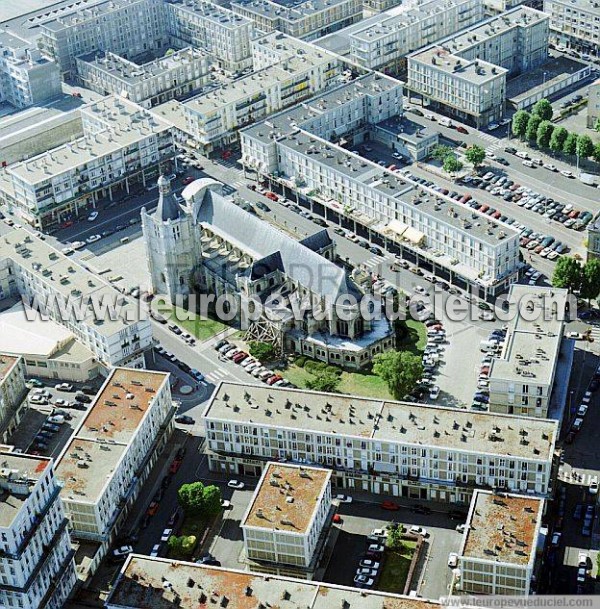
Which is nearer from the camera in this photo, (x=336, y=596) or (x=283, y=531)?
(x=336, y=596)

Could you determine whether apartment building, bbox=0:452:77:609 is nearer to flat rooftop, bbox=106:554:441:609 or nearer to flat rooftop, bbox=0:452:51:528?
flat rooftop, bbox=0:452:51:528

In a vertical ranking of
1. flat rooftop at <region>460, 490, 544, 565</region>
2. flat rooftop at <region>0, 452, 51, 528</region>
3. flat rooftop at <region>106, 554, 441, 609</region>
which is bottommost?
flat rooftop at <region>106, 554, 441, 609</region>

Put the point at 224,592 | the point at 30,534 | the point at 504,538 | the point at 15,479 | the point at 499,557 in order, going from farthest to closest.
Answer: the point at 504,538 < the point at 499,557 < the point at 15,479 < the point at 30,534 < the point at 224,592

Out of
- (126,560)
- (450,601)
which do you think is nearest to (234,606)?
(126,560)

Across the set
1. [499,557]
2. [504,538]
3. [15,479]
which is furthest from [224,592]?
[504,538]

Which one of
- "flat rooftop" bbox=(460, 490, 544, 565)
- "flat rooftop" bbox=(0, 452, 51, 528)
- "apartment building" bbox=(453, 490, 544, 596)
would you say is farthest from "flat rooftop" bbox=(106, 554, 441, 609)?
"flat rooftop" bbox=(0, 452, 51, 528)

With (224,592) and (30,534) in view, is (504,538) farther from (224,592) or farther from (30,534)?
(30,534)

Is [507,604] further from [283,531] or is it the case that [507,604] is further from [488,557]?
[283,531]
